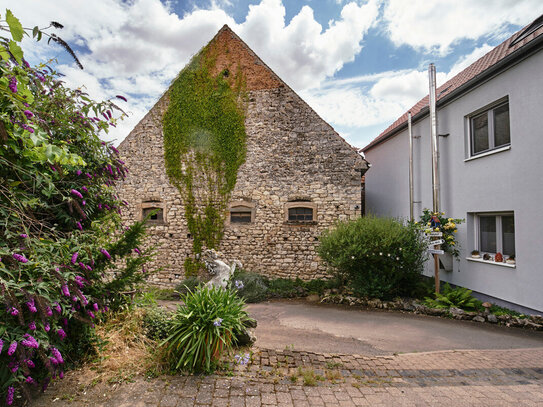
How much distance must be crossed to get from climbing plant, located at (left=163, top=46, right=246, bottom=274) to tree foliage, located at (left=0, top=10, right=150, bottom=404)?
5.85 m

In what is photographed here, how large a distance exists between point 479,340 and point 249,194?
716 centimetres

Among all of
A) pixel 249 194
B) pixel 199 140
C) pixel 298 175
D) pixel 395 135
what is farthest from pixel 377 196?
pixel 199 140

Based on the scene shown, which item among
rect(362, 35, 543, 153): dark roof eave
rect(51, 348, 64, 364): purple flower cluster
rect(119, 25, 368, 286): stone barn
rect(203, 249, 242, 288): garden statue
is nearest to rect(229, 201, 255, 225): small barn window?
rect(119, 25, 368, 286): stone barn

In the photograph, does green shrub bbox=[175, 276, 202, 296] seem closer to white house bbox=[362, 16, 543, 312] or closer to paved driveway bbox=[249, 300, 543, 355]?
paved driveway bbox=[249, 300, 543, 355]

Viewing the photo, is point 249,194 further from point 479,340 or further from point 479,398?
point 479,398

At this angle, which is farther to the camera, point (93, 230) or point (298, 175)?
point (298, 175)

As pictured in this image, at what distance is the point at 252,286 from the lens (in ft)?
28.8

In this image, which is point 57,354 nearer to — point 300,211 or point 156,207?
point 300,211

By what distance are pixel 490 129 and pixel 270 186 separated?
6.19 meters

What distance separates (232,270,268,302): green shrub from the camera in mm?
8312

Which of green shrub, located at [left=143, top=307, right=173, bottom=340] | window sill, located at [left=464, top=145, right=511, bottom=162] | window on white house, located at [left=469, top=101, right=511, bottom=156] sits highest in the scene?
window on white house, located at [left=469, top=101, right=511, bottom=156]

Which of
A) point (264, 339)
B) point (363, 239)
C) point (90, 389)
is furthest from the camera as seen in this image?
point (363, 239)

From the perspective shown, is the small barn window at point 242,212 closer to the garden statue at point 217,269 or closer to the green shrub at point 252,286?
the green shrub at point 252,286

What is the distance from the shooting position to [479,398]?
10.9 ft
